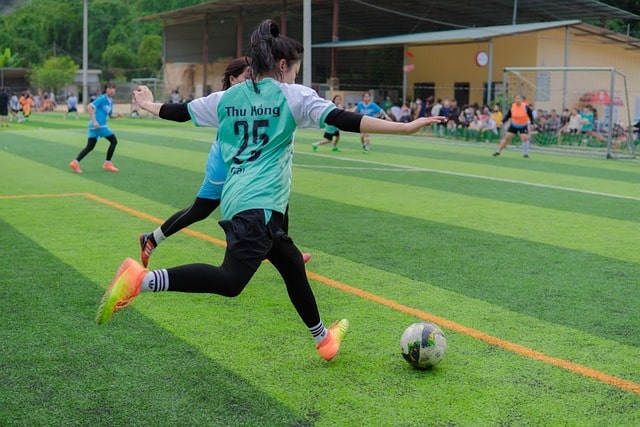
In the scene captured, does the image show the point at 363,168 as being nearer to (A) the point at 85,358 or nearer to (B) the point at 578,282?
(B) the point at 578,282

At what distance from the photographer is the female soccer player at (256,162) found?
4.24 meters

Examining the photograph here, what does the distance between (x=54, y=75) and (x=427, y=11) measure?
37.2 metres

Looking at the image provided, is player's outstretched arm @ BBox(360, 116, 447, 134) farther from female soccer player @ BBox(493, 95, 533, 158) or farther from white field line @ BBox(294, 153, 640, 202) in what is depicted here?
female soccer player @ BBox(493, 95, 533, 158)

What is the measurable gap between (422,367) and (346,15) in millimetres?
41336

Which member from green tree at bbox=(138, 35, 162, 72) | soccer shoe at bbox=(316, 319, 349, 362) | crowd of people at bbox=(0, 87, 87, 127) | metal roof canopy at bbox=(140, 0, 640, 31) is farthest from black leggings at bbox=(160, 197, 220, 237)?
green tree at bbox=(138, 35, 162, 72)

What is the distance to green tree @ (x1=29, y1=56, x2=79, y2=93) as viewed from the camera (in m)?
67.1

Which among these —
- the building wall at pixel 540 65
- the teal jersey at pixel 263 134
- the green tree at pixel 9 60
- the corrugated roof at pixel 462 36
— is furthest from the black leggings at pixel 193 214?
the green tree at pixel 9 60

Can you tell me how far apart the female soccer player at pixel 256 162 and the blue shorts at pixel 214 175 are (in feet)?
7.86

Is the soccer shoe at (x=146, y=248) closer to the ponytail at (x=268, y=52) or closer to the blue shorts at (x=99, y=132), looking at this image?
the ponytail at (x=268, y=52)

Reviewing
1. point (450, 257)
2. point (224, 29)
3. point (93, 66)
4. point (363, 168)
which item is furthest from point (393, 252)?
point (93, 66)

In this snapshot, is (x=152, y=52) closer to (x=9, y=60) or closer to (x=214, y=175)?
(x=9, y=60)

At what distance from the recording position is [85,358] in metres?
5.00

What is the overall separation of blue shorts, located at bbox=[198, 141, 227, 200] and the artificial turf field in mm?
857

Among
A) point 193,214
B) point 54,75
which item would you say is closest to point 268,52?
point 193,214
